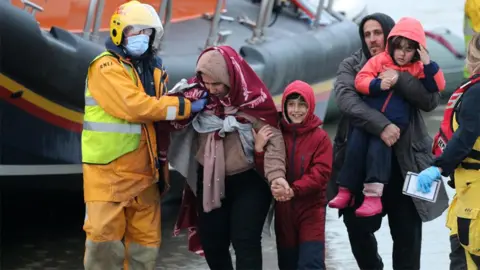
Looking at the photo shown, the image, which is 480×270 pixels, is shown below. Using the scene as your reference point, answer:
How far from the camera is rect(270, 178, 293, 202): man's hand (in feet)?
16.6

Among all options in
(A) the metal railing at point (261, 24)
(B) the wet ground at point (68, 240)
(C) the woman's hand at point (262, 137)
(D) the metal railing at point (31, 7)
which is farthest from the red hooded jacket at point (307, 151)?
(A) the metal railing at point (261, 24)

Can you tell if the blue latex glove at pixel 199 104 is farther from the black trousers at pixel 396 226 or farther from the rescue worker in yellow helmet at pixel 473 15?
the rescue worker in yellow helmet at pixel 473 15

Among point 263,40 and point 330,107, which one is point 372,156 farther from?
point 330,107

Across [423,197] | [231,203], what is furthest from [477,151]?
[231,203]

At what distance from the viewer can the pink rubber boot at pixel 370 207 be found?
17.5 ft

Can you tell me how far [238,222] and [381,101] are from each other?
0.90 metres

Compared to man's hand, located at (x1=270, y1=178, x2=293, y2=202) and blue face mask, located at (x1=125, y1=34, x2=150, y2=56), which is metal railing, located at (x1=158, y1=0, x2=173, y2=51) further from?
man's hand, located at (x1=270, y1=178, x2=293, y2=202)

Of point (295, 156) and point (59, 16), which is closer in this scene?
point (295, 156)

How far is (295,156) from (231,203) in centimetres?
37

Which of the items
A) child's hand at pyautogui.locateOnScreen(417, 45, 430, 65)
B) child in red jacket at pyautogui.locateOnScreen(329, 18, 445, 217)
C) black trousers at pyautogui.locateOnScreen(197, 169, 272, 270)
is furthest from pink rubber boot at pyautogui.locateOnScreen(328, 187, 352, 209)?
child's hand at pyautogui.locateOnScreen(417, 45, 430, 65)

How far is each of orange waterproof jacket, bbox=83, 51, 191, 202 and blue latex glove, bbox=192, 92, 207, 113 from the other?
0.04 m

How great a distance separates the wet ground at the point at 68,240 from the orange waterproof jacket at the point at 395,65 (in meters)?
1.54

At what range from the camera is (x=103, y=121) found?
523 cm

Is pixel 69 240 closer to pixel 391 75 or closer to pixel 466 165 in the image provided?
pixel 391 75
